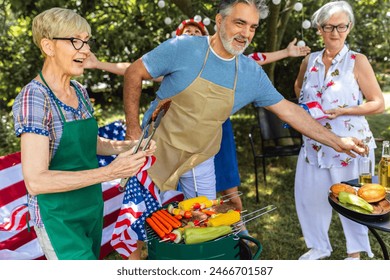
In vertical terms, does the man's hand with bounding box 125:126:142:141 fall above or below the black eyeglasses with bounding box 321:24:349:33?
below

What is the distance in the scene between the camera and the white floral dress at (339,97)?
3.11m

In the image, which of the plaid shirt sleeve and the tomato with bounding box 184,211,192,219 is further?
the tomato with bounding box 184,211,192,219

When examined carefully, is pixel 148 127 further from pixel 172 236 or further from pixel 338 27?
pixel 338 27

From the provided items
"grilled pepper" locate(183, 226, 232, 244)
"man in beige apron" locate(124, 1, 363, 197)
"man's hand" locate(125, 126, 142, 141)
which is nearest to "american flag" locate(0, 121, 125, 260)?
"man's hand" locate(125, 126, 142, 141)

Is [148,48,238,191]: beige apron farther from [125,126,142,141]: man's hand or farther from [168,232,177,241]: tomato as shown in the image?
[168,232,177,241]: tomato

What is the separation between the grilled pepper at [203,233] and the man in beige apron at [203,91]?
82 centimetres

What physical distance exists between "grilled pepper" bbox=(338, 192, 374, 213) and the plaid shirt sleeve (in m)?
1.54

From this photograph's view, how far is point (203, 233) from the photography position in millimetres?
1925

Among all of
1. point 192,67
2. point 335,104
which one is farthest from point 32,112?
point 335,104

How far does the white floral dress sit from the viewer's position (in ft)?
10.2

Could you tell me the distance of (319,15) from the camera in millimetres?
3131

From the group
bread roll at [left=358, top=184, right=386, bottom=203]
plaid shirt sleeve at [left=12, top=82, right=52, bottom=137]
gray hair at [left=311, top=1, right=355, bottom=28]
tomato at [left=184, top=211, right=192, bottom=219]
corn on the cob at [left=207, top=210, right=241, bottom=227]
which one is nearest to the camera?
plaid shirt sleeve at [left=12, top=82, right=52, bottom=137]

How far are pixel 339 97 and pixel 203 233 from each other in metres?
1.70

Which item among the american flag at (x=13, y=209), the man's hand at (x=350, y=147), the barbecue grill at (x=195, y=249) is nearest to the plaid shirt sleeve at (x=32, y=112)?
the barbecue grill at (x=195, y=249)
